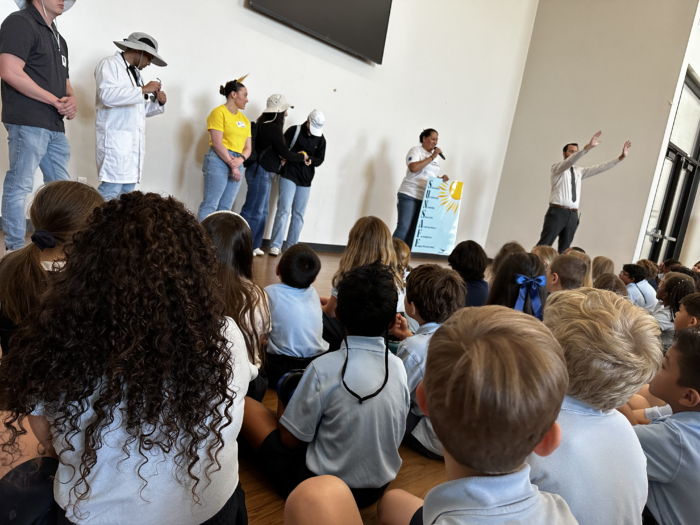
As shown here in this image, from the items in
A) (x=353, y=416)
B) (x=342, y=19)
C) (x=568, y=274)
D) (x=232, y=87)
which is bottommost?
(x=353, y=416)

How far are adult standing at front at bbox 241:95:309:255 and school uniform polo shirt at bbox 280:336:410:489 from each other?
3.10 metres

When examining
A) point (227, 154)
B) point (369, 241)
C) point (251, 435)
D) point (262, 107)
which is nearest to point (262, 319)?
point (251, 435)

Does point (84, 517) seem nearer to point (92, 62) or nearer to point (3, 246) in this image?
point (3, 246)

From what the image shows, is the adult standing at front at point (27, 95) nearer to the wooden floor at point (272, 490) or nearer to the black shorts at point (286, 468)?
the wooden floor at point (272, 490)

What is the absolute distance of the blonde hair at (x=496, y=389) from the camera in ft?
1.80

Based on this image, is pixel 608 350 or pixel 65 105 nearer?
pixel 608 350

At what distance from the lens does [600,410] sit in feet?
3.12

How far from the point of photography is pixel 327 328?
220cm

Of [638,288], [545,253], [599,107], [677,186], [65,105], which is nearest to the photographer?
[65,105]

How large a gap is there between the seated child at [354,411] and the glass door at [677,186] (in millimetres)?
6880

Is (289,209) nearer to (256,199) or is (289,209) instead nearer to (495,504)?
(256,199)

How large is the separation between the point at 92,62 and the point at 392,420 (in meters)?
3.45

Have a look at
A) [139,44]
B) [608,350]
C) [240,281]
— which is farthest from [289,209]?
[608,350]

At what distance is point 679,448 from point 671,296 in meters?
1.90
